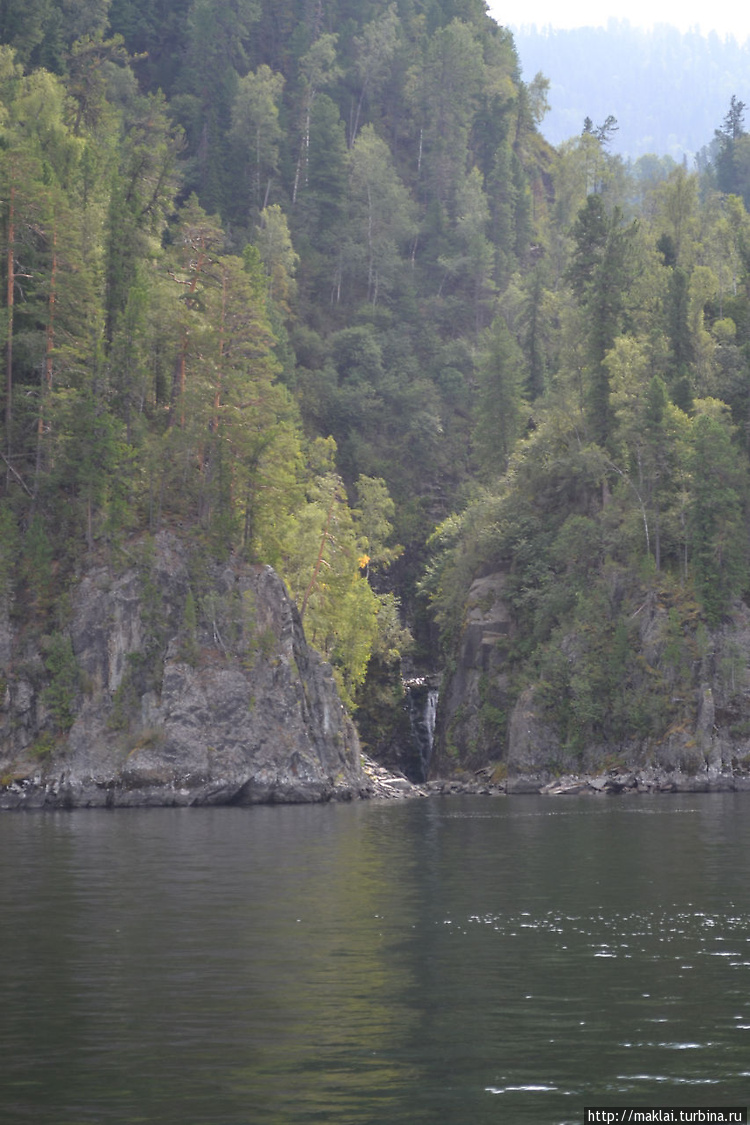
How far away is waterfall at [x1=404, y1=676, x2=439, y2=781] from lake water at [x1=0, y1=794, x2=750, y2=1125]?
57.2 meters

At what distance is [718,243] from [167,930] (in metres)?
103

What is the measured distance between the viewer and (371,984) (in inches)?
767

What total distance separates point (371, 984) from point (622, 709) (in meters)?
64.9

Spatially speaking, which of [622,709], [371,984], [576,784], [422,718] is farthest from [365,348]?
[371,984]

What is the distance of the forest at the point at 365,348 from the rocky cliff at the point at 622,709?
0.37 meters

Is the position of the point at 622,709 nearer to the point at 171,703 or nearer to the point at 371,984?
the point at 171,703

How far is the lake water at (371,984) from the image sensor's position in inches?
539

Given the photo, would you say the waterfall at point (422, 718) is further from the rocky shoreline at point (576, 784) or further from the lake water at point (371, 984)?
the lake water at point (371, 984)

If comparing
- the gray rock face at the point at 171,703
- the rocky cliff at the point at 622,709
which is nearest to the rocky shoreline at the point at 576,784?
the rocky cliff at the point at 622,709

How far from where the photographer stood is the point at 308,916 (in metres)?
26.5

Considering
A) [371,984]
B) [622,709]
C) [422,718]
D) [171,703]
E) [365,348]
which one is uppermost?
[365,348]

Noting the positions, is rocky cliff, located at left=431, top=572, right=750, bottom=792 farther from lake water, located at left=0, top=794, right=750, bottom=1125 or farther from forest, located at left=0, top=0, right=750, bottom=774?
lake water, located at left=0, top=794, right=750, bottom=1125

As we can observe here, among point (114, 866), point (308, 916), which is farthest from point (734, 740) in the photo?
point (308, 916)

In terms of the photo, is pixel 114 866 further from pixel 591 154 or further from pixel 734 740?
pixel 591 154
